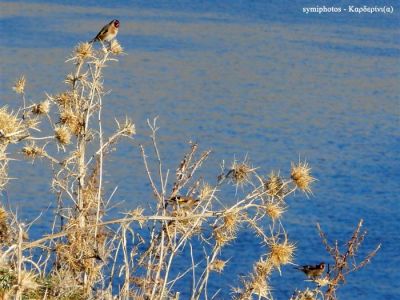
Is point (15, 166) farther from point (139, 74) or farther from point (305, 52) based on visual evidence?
point (305, 52)

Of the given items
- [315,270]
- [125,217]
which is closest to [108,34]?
[125,217]

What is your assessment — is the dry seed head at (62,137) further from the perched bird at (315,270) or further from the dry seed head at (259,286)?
the perched bird at (315,270)

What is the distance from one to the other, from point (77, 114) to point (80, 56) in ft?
1.64

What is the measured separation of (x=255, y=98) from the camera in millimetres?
35875

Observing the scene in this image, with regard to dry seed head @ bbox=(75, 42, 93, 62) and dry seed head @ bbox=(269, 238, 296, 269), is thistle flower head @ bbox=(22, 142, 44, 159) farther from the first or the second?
dry seed head @ bbox=(269, 238, 296, 269)

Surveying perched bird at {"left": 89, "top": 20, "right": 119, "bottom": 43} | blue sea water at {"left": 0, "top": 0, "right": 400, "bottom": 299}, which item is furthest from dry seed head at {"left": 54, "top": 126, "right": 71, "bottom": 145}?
blue sea water at {"left": 0, "top": 0, "right": 400, "bottom": 299}

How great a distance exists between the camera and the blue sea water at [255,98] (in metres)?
21.9

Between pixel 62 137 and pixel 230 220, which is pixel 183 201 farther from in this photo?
pixel 62 137

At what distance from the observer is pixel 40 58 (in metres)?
38.3

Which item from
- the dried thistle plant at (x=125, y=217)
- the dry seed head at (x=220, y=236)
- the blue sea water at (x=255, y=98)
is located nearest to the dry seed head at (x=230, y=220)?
the dried thistle plant at (x=125, y=217)

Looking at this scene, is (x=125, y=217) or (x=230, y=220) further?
(x=125, y=217)

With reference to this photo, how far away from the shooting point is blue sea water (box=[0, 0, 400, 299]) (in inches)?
864

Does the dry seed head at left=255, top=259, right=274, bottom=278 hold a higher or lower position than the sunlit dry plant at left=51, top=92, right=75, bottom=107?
lower

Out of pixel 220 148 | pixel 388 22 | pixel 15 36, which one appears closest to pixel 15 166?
pixel 220 148
